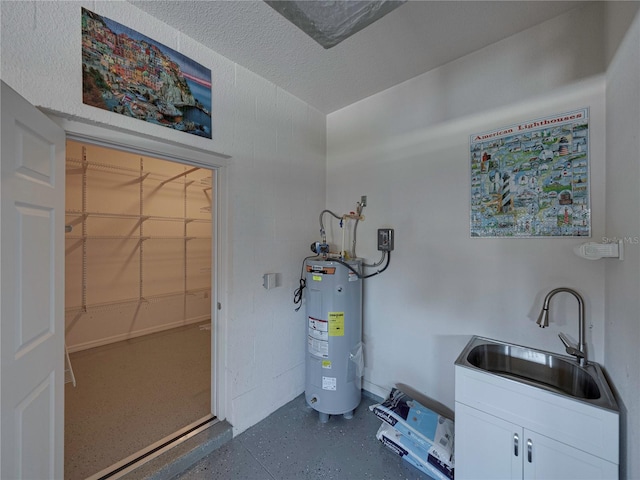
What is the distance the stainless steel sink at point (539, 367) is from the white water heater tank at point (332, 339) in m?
0.82

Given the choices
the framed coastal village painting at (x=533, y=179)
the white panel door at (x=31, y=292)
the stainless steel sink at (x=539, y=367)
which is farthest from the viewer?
the framed coastal village painting at (x=533, y=179)

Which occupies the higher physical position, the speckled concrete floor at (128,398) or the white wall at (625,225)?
the white wall at (625,225)

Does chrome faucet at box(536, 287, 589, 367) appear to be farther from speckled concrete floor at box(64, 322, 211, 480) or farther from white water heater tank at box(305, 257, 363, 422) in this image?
speckled concrete floor at box(64, 322, 211, 480)

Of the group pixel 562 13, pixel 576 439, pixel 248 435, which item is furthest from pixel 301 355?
pixel 562 13

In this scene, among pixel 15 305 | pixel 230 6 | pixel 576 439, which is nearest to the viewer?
pixel 15 305

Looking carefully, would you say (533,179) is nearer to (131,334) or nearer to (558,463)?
(558,463)

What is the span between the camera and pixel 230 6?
1371 millimetres

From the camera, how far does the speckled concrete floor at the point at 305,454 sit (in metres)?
1.53

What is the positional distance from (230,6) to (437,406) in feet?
9.64

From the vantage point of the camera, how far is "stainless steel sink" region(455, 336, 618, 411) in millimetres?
1224

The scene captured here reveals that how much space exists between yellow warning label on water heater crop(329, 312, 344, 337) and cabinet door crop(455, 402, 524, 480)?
86 cm

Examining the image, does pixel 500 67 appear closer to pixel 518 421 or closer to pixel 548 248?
pixel 548 248

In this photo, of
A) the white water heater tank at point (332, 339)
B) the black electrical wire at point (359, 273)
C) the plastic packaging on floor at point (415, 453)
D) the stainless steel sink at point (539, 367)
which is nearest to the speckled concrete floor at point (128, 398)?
the white water heater tank at point (332, 339)

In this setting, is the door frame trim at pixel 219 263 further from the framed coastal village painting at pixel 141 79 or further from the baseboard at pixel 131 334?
the baseboard at pixel 131 334
